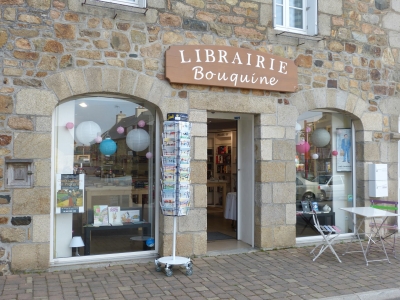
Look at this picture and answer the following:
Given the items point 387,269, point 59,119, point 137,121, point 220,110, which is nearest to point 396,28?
point 220,110

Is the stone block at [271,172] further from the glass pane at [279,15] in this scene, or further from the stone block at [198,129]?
the glass pane at [279,15]

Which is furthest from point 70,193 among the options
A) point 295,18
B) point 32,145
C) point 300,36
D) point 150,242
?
point 295,18

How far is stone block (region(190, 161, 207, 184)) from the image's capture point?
6160mm

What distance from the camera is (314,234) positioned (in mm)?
7355

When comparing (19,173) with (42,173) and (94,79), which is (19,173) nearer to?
(42,173)

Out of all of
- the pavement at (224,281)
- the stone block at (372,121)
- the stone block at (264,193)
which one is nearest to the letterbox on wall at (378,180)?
the stone block at (372,121)

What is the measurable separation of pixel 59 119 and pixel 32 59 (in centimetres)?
86

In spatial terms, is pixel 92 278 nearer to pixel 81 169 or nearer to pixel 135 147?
pixel 81 169

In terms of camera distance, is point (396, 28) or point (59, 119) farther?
point (396, 28)

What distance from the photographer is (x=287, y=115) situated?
6.86 metres

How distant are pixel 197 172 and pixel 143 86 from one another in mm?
1470

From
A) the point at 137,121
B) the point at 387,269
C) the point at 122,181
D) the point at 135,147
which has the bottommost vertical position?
the point at 387,269

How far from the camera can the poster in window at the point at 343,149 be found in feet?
25.3

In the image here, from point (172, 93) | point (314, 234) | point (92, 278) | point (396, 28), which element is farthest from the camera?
point (396, 28)
